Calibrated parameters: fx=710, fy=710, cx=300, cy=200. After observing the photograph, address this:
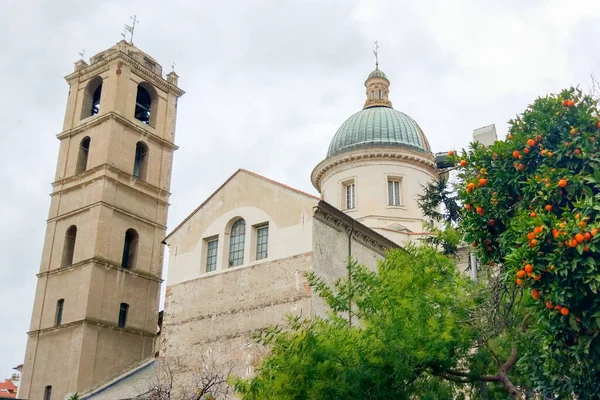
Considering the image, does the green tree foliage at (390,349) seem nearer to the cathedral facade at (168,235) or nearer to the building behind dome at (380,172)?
the cathedral facade at (168,235)

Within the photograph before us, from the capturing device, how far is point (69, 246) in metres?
33.9

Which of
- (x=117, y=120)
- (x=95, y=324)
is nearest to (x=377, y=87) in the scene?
(x=117, y=120)

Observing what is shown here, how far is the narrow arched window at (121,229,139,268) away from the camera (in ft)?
110

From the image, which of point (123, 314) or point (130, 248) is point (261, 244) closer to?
point (123, 314)

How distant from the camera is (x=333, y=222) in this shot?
75.5 feet

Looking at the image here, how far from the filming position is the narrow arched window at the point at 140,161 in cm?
3553

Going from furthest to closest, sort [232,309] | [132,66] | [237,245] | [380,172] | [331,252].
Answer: [132,66] < [380,172] < [237,245] < [232,309] < [331,252]

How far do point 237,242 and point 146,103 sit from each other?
16887 millimetres

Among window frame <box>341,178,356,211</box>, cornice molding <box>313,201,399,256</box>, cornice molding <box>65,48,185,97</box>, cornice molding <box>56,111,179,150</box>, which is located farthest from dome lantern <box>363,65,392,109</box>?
cornice molding <box>313,201,399,256</box>

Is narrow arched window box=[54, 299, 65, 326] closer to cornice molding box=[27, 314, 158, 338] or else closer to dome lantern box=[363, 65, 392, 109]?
cornice molding box=[27, 314, 158, 338]

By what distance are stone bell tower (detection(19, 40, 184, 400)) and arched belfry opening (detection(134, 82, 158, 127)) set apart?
0.18 feet

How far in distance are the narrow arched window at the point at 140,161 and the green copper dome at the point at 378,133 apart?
364 inches

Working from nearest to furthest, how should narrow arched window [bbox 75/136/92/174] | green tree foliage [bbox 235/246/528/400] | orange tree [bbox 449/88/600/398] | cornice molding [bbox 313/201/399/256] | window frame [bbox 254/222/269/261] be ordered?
1. orange tree [bbox 449/88/600/398]
2. green tree foliage [bbox 235/246/528/400]
3. cornice molding [bbox 313/201/399/256]
4. window frame [bbox 254/222/269/261]
5. narrow arched window [bbox 75/136/92/174]

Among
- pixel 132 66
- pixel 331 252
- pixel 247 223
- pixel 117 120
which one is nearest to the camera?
pixel 331 252
